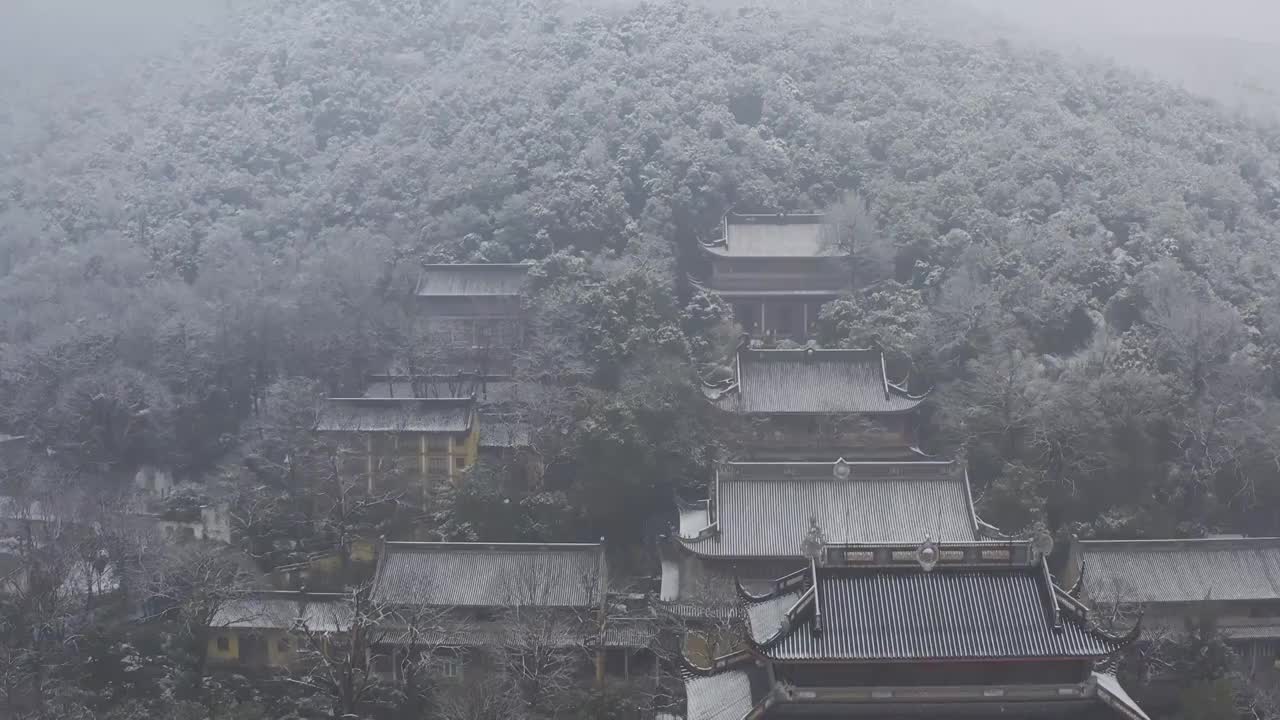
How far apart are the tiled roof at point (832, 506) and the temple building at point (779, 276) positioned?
56.1ft

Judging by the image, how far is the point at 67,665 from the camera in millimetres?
28656

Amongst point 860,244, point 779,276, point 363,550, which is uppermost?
point 860,244

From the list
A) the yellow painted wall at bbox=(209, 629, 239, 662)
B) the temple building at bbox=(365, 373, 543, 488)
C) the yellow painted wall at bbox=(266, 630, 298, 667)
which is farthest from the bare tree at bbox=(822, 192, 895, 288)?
the yellow painted wall at bbox=(209, 629, 239, 662)

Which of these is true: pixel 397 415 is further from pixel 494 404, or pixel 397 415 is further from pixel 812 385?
pixel 812 385

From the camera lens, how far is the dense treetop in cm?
3700

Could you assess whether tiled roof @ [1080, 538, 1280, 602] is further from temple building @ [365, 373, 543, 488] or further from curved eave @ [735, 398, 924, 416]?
temple building @ [365, 373, 543, 488]

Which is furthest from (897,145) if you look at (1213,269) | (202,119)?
(202,119)

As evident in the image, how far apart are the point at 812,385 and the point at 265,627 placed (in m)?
17.0

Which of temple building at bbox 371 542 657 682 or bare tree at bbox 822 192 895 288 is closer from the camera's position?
temple building at bbox 371 542 657 682

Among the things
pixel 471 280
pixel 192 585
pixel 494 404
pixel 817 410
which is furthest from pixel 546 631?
pixel 471 280

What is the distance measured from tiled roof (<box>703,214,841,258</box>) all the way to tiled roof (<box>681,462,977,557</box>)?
18.9 metres

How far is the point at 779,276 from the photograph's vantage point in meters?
49.9

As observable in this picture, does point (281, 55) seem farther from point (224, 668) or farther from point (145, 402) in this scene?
point (224, 668)

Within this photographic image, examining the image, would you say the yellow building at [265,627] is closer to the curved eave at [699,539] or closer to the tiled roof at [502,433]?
the curved eave at [699,539]
